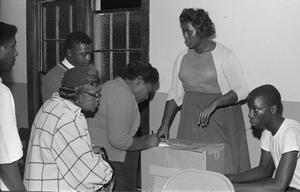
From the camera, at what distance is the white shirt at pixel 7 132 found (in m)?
2.46

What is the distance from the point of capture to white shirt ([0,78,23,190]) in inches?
97.0

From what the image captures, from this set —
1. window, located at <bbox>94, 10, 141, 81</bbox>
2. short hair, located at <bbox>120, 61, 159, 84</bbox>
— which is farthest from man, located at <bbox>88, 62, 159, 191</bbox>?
window, located at <bbox>94, 10, 141, 81</bbox>

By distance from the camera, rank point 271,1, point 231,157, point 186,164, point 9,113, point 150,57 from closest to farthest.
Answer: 1. point 9,113
2. point 186,164
3. point 231,157
4. point 271,1
5. point 150,57

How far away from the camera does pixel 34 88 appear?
642cm

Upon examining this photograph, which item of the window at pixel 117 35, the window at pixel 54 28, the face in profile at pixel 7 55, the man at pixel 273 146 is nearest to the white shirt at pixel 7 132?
the face in profile at pixel 7 55

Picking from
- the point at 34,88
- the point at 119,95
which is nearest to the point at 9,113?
the point at 119,95

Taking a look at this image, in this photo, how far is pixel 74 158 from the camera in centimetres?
254

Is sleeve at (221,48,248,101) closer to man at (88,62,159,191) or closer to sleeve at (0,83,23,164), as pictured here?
man at (88,62,159,191)

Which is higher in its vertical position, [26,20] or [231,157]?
[26,20]

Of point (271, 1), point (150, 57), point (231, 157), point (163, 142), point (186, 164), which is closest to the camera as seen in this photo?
point (186, 164)

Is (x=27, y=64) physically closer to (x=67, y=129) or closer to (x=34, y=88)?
(x=34, y=88)

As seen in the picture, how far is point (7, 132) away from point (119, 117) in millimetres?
867

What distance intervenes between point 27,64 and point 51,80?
2.77 metres

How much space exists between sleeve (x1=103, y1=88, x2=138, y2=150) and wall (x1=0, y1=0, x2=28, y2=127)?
359 cm
